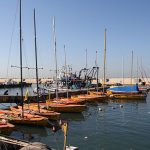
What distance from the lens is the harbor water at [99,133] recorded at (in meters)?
23.4

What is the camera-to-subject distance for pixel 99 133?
90.8 feet

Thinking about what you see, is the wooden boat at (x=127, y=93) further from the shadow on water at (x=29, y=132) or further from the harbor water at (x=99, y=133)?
the shadow on water at (x=29, y=132)

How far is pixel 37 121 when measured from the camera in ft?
95.8

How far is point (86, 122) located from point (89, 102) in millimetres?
17894

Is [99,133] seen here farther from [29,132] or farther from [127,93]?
[127,93]

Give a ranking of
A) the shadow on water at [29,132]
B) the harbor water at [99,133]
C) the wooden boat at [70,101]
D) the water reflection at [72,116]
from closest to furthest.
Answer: the harbor water at [99,133]
the shadow on water at [29,132]
the water reflection at [72,116]
the wooden boat at [70,101]

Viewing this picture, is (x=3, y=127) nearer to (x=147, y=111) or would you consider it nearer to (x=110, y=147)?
(x=110, y=147)

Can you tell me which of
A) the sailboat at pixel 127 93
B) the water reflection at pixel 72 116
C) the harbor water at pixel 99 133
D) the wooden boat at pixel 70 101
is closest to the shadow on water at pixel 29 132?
the harbor water at pixel 99 133

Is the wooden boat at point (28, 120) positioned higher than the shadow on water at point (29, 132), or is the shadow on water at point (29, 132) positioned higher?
the wooden boat at point (28, 120)

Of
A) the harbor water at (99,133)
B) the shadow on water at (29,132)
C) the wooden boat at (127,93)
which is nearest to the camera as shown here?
the harbor water at (99,133)

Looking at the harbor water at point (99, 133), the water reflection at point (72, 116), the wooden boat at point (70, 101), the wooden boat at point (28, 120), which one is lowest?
the harbor water at point (99, 133)

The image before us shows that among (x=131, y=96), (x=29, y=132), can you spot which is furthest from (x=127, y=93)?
(x=29, y=132)

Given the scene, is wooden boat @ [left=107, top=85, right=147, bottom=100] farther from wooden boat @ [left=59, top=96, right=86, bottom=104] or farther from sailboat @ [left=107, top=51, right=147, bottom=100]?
wooden boat @ [left=59, top=96, right=86, bottom=104]

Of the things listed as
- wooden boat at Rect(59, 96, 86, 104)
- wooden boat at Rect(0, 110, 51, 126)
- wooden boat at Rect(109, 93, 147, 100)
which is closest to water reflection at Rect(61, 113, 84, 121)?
wooden boat at Rect(59, 96, 86, 104)
